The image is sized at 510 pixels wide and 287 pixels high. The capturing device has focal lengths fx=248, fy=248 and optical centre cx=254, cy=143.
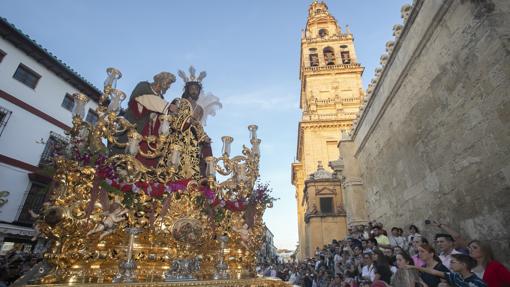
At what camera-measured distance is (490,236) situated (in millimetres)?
3928

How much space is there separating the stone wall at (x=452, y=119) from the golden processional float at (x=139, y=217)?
144 inches

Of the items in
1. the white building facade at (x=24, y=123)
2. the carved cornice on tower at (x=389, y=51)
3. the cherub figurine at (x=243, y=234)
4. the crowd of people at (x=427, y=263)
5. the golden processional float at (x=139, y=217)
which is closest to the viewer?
the crowd of people at (x=427, y=263)

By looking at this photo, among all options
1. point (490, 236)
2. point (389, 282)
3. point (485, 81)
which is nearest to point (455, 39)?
point (485, 81)

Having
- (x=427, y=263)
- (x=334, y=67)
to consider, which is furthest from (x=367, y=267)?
(x=334, y=67)

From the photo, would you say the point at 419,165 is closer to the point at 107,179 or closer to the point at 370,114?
the point at 370,114

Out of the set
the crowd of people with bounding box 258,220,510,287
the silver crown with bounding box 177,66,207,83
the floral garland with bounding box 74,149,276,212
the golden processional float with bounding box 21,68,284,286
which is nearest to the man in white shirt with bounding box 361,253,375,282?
the crowd of people with bounding box 258,220,510,287

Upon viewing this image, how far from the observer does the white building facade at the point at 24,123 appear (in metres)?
11.3

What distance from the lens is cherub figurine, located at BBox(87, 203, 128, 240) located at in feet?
10.7

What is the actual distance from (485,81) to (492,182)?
1.56 m

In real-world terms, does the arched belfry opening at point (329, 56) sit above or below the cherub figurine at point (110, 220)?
above

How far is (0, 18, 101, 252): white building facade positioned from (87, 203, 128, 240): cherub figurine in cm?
961

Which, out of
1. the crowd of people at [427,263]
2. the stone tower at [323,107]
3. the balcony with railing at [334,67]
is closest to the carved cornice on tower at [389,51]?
the crowd of people at [427,263]

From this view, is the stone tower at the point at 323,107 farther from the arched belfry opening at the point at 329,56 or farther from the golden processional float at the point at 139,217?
the golden processional float at the point at 139,217

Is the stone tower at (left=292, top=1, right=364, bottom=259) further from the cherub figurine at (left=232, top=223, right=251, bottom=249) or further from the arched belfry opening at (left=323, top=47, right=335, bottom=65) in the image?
the cherub figurine at (left=232, top=223, right=251, bottom=249)
